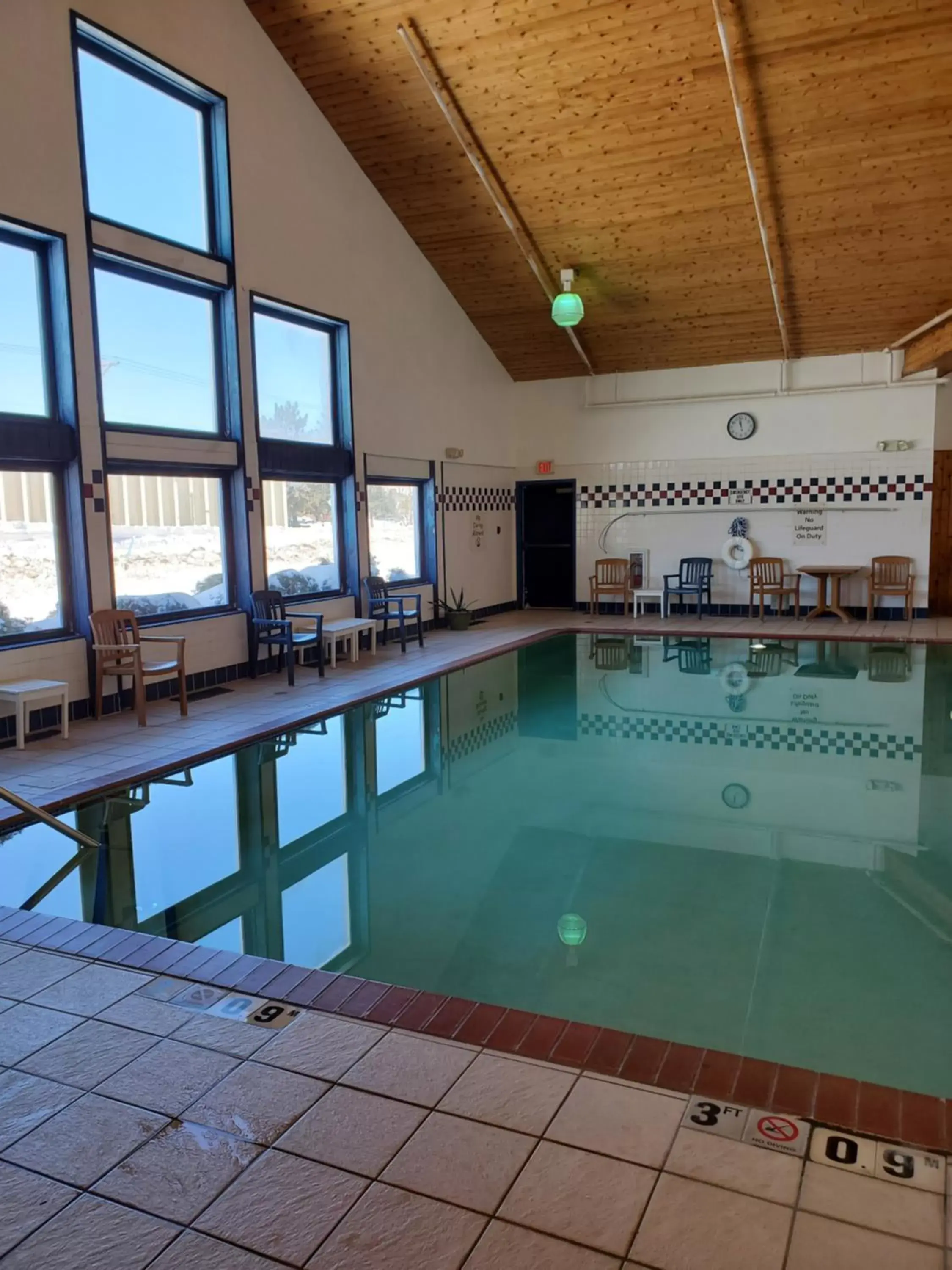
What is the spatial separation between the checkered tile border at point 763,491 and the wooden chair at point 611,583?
2.59 feet

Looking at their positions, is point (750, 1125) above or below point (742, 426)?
below

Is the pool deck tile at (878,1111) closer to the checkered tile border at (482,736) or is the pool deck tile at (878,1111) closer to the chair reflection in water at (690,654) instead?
the checkered tile border at (482,736)

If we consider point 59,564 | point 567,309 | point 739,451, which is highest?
point 567,309

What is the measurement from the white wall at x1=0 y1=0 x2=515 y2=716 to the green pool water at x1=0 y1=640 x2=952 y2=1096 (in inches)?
89.0

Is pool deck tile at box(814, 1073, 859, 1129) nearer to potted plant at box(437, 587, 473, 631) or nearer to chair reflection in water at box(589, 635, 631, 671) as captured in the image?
chair reflection in water at box(589, 635, 631, 671)

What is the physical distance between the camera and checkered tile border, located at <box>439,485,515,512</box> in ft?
35.9

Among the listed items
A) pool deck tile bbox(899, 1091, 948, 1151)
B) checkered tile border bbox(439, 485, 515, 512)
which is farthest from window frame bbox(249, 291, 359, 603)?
pool deck tile bbox(899, 1091, 948, 1151)

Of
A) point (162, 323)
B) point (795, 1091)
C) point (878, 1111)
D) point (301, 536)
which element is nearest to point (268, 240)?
point (162, 323)

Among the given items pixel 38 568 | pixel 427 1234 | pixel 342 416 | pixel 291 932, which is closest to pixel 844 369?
pixel 342 416

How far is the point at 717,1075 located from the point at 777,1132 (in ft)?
0.75

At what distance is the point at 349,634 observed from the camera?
852cm

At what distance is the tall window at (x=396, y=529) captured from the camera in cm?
976

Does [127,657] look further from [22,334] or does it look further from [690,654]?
[690,654]

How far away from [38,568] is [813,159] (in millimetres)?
6798
